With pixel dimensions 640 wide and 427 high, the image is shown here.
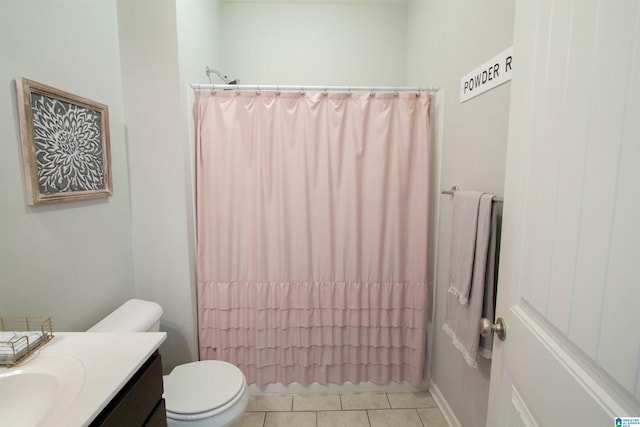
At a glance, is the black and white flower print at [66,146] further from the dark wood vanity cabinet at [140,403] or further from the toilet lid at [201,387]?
the toilet lid at [201,387]

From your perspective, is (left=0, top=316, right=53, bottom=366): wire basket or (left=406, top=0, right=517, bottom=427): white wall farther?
(left=406, top=0, right=517, bottom=427): white wall

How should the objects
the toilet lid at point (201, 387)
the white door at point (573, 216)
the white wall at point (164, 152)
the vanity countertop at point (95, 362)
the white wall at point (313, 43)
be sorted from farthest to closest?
1. the white wall at point (313, 43)
2. the white wall at point (164, 152)
3. the toilet lid at point (201, 387)
4. the vanity countertop at point (95, 362)
5. the white door at point (573, 216)

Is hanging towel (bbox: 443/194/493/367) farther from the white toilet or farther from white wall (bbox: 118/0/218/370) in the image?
white wall (bbox: 118/0/218/370)

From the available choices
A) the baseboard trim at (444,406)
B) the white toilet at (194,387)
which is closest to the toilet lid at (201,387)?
the white toilet at (194,387)

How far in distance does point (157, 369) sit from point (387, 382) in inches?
57.9

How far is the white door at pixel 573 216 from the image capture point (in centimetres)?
40

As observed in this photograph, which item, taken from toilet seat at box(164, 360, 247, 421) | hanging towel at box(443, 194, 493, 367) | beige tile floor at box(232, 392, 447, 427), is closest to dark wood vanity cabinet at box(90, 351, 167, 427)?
toilet seat at box(164, 360, 247, 421)

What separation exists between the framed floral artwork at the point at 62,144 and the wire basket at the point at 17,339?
0.42 m

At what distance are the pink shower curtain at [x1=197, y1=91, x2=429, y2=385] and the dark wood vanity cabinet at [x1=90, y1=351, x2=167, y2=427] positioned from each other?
0.78m

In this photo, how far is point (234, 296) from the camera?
5.43 feet

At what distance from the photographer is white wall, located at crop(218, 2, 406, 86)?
2051 millimetres

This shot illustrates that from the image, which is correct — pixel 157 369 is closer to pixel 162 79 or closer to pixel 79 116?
pixel 79 116

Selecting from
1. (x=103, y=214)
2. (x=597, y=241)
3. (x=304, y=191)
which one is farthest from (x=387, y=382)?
(x=103, y=214)

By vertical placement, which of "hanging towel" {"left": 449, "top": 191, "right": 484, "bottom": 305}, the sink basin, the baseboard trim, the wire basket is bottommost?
the baseboard trim
